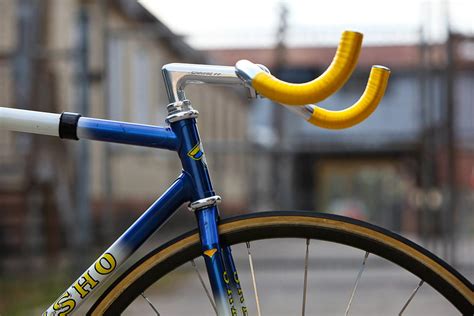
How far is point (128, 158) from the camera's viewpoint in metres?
11.0

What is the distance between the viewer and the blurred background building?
7.85m

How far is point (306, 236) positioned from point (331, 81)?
372 mm

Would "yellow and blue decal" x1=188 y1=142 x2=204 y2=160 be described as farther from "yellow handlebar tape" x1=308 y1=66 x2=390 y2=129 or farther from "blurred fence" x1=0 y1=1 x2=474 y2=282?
"blurred fence" x1=0 y1=1 x2=474 y2=282

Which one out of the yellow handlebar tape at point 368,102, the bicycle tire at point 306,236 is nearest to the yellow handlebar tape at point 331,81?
the yellow handlebar tape at point 368,102

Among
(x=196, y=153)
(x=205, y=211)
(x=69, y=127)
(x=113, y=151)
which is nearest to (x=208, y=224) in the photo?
(x=205, y=211)

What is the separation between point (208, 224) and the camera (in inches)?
78.5

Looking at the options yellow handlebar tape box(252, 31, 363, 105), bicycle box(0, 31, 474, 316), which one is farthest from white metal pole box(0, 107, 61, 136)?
yellow handlebar tape box(252, 31, 363, 105)

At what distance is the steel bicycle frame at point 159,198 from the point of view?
2.05 metres

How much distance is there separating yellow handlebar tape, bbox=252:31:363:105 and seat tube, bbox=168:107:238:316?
338 millimetres

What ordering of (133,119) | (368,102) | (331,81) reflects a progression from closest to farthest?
1. (331,81)
2. (368,102)
3. (133,119)

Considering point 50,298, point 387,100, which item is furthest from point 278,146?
point 50,298

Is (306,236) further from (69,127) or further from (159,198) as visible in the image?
(69,127)

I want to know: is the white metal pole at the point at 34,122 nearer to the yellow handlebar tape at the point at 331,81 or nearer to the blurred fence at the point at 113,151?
the yellow handlebar tape at the point at 331,81

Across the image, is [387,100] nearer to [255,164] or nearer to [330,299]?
[255,164]
